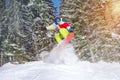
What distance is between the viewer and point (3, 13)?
3180 centimetres

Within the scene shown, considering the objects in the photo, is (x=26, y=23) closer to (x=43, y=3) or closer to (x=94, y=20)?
(x=43, y=3)

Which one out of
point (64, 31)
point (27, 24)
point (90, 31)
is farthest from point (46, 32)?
point (64, 31)

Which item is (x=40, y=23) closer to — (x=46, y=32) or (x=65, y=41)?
(x=46, y=32)

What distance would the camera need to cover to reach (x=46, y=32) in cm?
3231

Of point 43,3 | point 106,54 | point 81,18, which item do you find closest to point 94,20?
point 81,18

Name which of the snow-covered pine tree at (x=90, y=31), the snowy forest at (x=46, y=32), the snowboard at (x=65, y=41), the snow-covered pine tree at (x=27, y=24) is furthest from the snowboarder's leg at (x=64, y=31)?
the snow-covered pine tree at (x=90, y=31)

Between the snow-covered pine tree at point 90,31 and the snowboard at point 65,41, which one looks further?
the snow-covered pine tree at point 90,31

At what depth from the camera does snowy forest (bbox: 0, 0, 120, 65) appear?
29.7m

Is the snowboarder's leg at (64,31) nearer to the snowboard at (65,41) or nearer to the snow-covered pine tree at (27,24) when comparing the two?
the snowboard at (65,41)

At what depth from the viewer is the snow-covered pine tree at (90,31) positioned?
111 ft

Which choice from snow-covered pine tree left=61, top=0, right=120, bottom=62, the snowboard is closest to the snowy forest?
snow-covered pine tree left=61, top=0, right=120, bottom=62

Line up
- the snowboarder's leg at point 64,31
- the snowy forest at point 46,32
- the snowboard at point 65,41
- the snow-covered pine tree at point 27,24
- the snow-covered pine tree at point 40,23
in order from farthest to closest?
the snow-covered pine tree at point 40,23, the snow-covered pine tree at point 27,24, the snowy forest at point 46,32, the snowboarder's leg at point 64,31, the snowboard at point 65,41

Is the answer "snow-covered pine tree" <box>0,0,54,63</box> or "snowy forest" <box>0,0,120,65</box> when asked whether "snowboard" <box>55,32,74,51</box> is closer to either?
"snowy forest" <box>0,0,120,65</box>

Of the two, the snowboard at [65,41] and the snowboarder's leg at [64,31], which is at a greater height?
the snowboarder's leg at [64,31]
